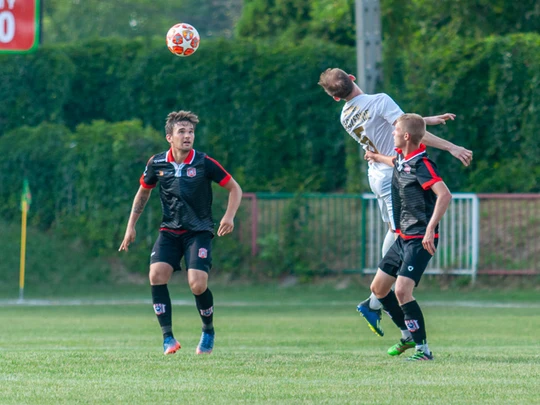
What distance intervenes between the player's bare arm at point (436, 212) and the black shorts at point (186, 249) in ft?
6.65

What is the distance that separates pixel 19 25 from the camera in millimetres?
17062

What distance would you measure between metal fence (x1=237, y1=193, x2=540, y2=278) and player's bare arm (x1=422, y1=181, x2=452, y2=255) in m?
13.8

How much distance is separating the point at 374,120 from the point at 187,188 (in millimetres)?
1755

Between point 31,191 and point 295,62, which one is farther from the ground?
point 295,62

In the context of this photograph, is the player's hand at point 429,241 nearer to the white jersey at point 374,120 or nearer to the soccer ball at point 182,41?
the white jersey at point 374,120

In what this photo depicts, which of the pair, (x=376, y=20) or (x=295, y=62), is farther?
(x=295, y=62)

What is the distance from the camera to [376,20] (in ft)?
74.9

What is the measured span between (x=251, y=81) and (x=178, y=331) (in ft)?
47.2

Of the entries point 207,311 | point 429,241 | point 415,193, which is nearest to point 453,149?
point 415,193

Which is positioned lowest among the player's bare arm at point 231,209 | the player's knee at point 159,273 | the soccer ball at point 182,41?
the player's knee at point 159,273

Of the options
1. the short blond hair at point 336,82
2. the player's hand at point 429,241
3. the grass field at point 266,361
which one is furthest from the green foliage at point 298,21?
the player's hand at point 429,241

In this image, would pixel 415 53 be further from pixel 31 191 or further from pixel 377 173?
pixel 377 173

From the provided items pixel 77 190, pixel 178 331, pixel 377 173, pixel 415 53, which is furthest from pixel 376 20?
pixel 377 173

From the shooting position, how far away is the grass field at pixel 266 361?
6984mm
